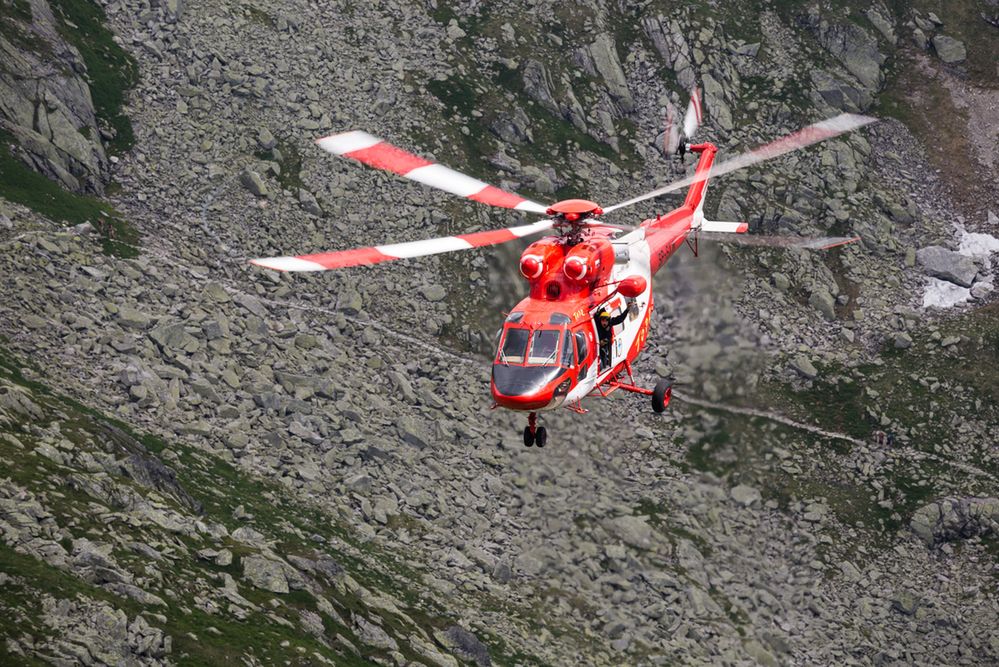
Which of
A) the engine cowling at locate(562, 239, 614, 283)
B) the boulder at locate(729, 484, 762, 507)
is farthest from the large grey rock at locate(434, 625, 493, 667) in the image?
the boulder at locate(729, 484, 762, 507)

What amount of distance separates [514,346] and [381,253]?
436 centimetres

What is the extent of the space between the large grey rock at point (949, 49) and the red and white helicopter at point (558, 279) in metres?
39.3

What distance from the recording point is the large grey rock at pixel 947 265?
59.5 metres

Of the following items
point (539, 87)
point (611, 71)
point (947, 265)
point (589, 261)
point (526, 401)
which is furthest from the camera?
point (611, 71)

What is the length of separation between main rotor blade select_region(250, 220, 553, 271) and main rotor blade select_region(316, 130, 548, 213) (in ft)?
3.36

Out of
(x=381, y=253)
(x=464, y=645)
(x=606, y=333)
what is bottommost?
(x=464, y=645)

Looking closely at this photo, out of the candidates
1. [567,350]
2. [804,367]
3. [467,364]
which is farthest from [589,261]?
[804,367]

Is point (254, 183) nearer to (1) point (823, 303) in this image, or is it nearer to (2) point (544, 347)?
(2) point (544, 347)

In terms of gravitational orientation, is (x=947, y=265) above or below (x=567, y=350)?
above

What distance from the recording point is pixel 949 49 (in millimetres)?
69562

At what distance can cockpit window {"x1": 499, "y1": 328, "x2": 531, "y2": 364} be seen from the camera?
2898 cm

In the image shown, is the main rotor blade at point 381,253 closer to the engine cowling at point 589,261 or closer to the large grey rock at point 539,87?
the engine cowling at point 589,261

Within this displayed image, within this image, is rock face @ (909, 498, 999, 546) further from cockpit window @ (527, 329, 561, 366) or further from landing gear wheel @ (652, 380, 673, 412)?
cockpit window @ (527, 329, 561, 366)

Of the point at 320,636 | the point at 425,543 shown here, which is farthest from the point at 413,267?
the point at 320,636
